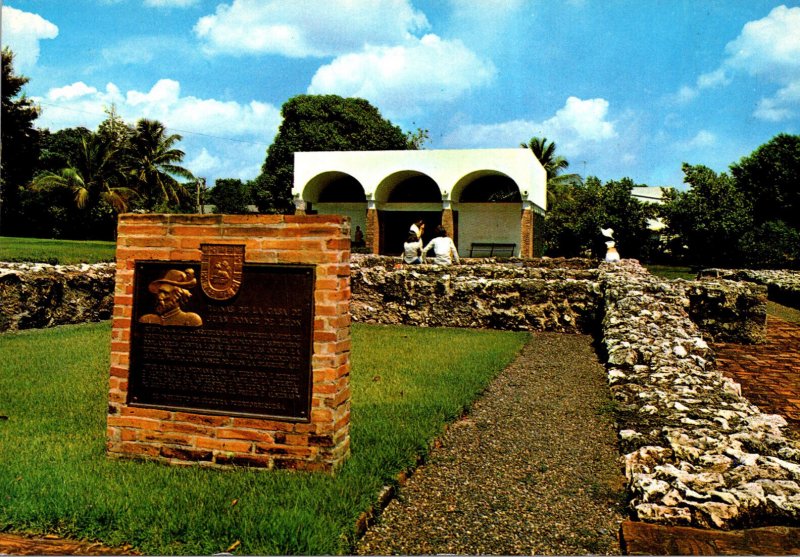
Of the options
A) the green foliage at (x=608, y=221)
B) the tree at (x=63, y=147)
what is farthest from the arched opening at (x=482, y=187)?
the tree at (x=63, y=147)

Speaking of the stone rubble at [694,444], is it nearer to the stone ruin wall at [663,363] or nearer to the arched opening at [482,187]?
the stone ruin wall at [663,363]

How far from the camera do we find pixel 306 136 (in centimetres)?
4269

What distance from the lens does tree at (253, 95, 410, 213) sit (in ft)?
140

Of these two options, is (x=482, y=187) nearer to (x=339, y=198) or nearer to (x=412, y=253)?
(x=339, y=198)

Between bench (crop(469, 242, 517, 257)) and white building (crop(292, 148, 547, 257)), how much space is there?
17 centimetres

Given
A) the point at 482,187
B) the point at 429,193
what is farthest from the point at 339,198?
the point at 482,187

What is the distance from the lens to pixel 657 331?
7238 millimetres

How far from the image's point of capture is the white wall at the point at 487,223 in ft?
97.2

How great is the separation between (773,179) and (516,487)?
36.4 metres

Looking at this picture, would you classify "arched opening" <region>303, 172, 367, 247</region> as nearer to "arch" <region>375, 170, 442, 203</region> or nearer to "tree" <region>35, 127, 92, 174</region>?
"arch" <region>375, 170, 442, 203</region>

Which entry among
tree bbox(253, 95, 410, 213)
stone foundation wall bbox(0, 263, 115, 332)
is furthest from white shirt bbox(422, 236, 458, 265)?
tree bbox(253, 95, 410, 213)

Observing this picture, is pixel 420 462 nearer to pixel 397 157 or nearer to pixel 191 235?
pixel 191 235

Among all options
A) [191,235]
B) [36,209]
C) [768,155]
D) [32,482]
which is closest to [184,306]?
[191,235]

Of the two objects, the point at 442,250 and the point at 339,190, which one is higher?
the point at 339,190
